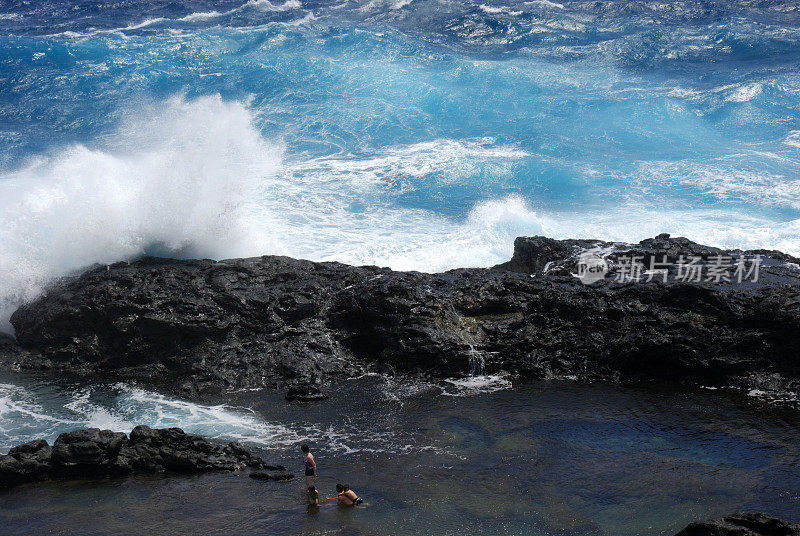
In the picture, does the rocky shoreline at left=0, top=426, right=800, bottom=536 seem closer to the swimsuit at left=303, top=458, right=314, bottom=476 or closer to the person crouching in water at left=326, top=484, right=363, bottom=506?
the swimsuit at left=303, top=458, right=314, bottom=476

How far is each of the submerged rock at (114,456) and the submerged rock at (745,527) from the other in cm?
510

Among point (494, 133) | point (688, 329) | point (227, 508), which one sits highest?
point (494, 133)

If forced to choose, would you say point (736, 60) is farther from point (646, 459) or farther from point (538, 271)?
point (646, 459)

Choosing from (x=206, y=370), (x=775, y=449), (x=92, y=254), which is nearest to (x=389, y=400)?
(x=206, y=370)

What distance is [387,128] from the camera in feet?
85.6

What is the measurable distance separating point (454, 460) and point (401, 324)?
313cm

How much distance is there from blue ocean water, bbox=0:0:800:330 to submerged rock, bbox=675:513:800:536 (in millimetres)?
10191

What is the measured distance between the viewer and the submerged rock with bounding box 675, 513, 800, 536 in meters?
6.86

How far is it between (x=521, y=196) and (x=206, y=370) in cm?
1257

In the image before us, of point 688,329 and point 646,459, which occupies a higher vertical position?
point 688,329

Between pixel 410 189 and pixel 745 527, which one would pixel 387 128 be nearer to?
pixel 410 189

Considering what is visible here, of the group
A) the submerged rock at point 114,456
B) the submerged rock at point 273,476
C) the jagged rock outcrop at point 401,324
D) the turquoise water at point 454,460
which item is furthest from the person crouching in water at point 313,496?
the jagged rock outcrop at point 401,324

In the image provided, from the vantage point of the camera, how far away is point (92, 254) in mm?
13953

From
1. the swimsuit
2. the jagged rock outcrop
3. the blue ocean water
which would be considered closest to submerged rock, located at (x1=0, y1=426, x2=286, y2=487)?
the swimsuit
